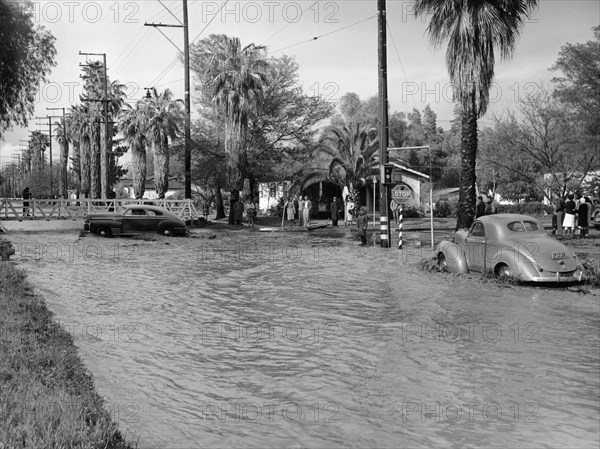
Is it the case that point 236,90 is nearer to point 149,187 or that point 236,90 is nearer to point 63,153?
point 149,187

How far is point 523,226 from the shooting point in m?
14.2

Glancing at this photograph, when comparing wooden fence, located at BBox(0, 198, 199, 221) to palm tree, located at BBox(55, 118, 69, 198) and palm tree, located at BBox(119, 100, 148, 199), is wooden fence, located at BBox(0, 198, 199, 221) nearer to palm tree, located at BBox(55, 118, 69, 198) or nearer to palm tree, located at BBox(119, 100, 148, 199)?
palm tree, located at BBox(119, 100, 148, 199)

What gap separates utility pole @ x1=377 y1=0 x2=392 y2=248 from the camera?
75.7 feet

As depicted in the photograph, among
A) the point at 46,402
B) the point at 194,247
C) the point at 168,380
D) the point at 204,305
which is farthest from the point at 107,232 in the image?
the point at 46,402

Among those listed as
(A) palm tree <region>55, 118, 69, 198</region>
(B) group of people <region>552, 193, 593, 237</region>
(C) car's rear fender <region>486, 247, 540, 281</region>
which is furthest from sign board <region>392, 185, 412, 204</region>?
(A) palm tree <region>55, 118, 69, 198</region>

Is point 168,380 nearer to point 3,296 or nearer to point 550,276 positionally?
point 3,296

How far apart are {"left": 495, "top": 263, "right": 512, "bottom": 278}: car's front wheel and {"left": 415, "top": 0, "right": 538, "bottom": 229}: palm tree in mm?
9164

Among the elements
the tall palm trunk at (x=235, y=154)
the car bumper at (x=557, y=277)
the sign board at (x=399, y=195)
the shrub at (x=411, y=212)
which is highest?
the tall palm trunk at (x=235, y=154)

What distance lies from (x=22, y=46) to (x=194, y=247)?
40.1 ft

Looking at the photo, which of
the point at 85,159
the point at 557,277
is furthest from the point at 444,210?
the point at 85,159

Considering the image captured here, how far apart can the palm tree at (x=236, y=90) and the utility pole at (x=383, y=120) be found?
15.6 meters

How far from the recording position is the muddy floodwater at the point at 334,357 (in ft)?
18.6

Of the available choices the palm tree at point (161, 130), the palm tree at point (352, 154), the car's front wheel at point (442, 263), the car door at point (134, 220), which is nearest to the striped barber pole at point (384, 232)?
the car's front wheel at point (442, 263)

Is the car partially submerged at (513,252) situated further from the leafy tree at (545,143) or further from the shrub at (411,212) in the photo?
the shrub at (411,212)
